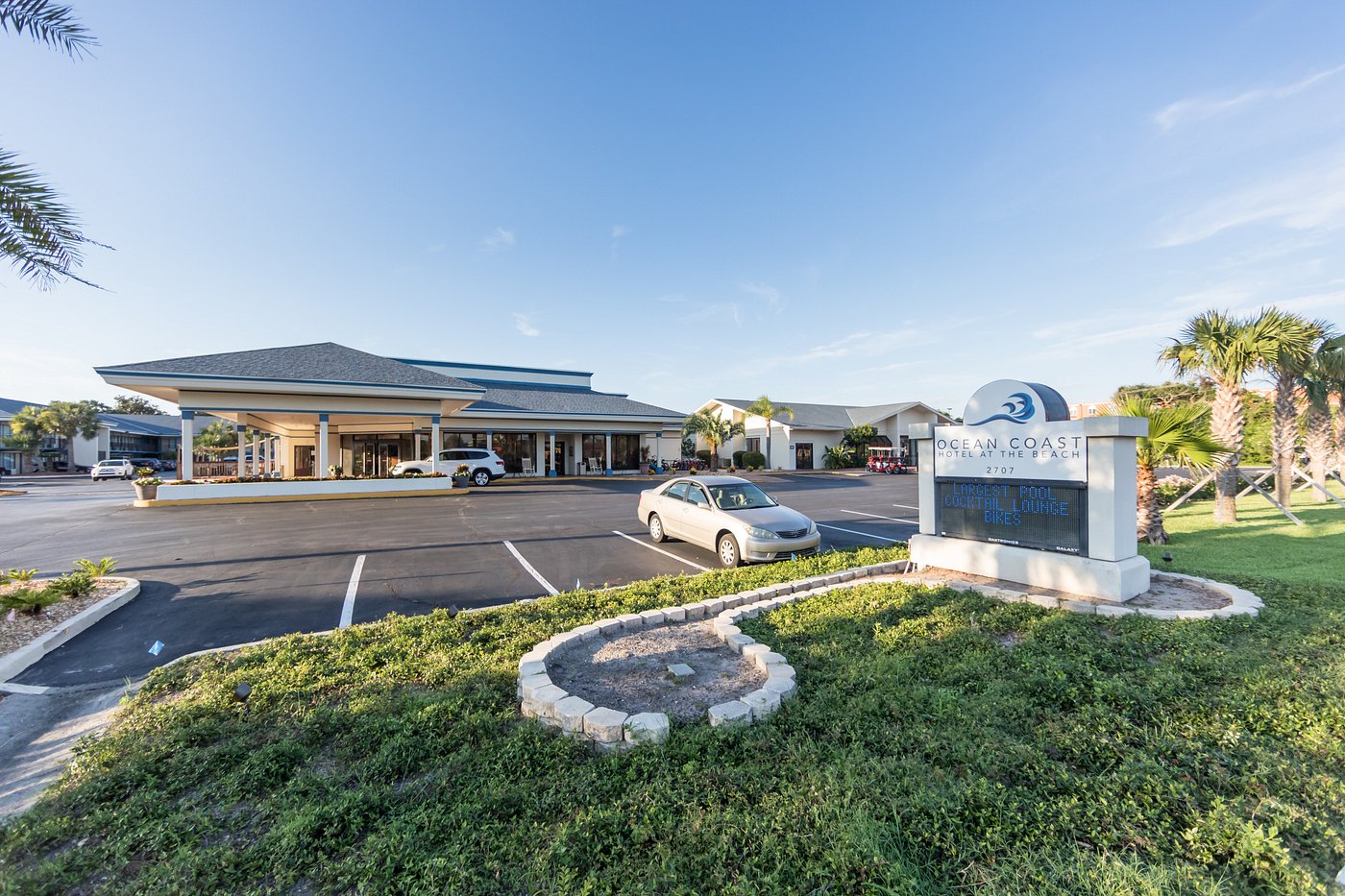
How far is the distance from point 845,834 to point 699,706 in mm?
1502

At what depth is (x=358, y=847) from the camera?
260 cm

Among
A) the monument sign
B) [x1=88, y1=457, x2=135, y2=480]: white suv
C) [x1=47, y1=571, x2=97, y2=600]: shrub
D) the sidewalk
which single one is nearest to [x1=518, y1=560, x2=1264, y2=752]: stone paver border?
the monument sign

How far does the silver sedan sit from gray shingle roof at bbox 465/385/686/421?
66.2 feet

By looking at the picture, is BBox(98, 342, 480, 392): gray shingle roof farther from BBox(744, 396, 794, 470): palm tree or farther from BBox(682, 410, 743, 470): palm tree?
BBox(744, 396, 794, 470): palm tree

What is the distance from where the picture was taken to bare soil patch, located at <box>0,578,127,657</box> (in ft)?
17.5

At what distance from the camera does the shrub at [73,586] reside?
6.31m

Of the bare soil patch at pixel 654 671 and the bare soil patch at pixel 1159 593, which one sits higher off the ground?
the bare soil patch at pixel 1159 593

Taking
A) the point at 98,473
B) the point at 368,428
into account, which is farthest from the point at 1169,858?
the point at 98,473

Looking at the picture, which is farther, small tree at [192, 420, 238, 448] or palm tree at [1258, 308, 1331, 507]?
small tree at [192, 420, 238, 448]

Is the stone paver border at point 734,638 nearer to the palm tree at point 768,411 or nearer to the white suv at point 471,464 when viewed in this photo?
the white suv at point 471,464

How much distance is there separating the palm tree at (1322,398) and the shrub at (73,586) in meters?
23.5

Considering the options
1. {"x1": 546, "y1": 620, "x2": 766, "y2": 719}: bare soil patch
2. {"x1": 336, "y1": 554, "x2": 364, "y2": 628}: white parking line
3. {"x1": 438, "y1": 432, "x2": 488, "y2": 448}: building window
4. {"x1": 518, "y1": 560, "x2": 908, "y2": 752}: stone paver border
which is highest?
{"x1": 438, "y1": 432, "x2": 488, "y2": 448}: building window

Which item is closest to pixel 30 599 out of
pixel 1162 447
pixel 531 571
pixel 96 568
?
pixel 96 568

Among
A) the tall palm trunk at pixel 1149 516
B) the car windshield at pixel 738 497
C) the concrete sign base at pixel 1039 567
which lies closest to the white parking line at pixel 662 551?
the car windshield at pixel 738 497
